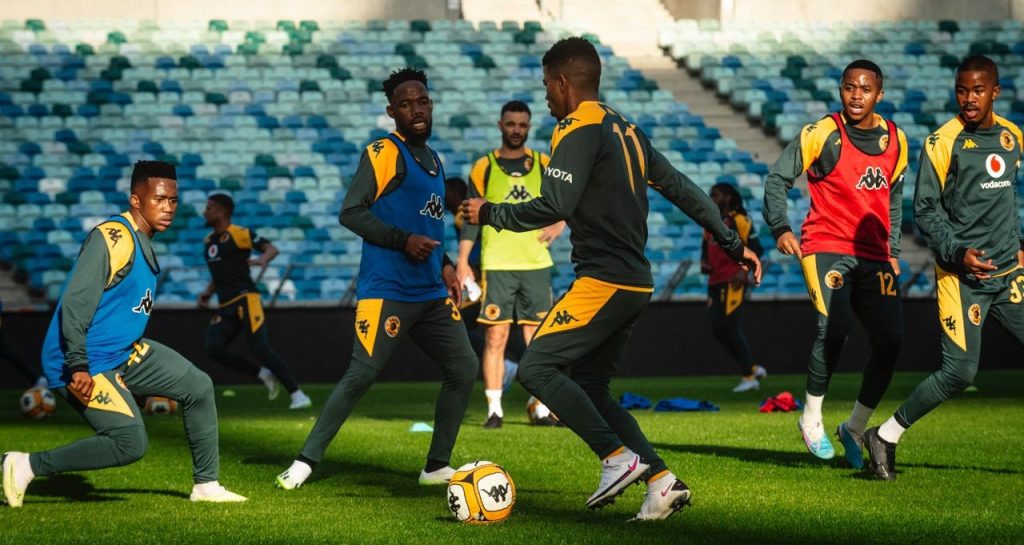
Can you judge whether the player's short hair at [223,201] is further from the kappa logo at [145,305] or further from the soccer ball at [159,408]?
the kappa logo at [145,305]

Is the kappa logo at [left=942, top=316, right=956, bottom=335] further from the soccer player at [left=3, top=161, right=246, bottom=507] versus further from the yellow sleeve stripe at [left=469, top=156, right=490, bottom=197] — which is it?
the yellow sleeve stripe at [left=469, top=156, right=490, bottom=197]

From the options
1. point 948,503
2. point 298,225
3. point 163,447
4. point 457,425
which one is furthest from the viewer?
point 298,225

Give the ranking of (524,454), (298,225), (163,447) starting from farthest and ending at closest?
(298,225)
(163,447)
(524,454)

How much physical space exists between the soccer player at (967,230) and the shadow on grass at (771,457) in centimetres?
62

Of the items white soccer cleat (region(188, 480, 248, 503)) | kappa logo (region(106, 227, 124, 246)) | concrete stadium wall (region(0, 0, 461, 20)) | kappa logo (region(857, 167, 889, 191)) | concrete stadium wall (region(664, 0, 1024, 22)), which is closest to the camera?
kappa logo (region(106, 227, 124, 246))

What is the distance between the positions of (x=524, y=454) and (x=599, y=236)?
305 centimetres

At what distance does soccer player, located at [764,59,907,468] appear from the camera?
7.78 metres

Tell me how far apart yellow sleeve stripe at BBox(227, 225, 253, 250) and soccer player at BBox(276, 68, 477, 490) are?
263 inches

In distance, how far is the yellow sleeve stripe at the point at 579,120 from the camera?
593 cm

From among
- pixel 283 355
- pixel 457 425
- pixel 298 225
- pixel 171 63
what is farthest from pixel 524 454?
pixel 171 63

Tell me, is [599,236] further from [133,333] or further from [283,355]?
[283,355]

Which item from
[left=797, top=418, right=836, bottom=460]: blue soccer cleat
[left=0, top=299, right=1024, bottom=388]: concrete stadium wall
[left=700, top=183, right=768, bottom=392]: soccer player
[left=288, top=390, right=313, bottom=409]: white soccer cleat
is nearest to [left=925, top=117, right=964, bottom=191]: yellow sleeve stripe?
[left=797, top=418, right=836, bottom=460]: blue soccer cleat

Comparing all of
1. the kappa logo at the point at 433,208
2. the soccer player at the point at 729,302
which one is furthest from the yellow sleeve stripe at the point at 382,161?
the soccer player at the point at 729,302

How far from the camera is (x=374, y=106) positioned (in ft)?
77.9
